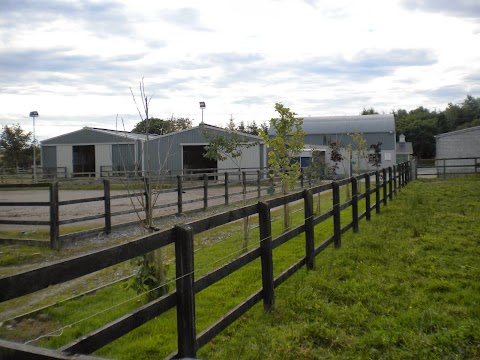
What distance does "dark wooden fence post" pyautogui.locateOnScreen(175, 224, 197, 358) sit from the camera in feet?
11.7

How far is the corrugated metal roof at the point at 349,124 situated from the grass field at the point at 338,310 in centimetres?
3909

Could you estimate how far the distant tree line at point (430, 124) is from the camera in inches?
2990

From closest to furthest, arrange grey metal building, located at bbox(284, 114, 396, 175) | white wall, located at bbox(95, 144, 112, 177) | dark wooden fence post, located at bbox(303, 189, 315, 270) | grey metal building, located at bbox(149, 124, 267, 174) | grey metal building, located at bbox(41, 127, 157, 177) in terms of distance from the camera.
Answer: dark wooden fence post, located at bbox(303, 189, 315, 270)
grey metal building, located at bbox(149, 124, 267, 174)
grey metal building, located at bbox(41, 127, 157, 177)
white wall, located at bbox(95, 144, 112, 177)
grey metal building, located at bbox(284, 114, 396, 175)

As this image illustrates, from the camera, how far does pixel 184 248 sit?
3.61 metres

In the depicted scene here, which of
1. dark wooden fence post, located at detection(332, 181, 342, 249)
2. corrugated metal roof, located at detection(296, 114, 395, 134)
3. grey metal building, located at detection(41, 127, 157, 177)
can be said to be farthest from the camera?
corrugated metal roof, located at detection(296, 114, 395, 134)

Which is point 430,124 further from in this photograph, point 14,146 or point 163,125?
point 163,125

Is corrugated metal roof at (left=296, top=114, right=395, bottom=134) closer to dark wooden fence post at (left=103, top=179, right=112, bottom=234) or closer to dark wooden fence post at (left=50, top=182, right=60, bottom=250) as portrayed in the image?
dark wooden fence post at (left=103, top=179, right=112, bottom=234)

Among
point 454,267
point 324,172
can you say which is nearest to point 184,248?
point 454,267

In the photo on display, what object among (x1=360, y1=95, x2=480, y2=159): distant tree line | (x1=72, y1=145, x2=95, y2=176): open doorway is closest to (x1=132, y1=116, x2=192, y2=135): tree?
(x1=72, y1=145, x2=95, y2=176): open doorway

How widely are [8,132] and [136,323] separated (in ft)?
154

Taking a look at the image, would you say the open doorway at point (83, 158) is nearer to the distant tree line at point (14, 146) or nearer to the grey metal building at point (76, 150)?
the grey metal building at point (76, 150)

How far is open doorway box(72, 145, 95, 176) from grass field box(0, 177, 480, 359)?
1297 inches

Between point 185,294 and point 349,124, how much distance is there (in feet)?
150

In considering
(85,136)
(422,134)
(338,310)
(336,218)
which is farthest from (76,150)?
(422,134)
